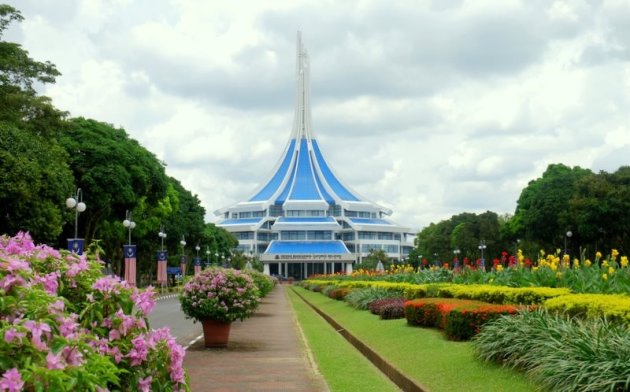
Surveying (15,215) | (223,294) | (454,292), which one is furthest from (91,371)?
(15,215)

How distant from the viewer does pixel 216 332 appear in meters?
14.9

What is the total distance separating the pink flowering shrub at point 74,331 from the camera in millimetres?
2867

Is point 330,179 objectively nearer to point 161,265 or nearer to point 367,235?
point 367,235

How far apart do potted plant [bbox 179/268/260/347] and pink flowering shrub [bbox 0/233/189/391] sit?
961 centimetres

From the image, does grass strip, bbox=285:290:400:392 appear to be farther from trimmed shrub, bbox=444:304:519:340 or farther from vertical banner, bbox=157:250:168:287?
vertical banner, bbox=157:250:168:287

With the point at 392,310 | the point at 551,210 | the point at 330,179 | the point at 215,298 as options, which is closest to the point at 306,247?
the point at 330,179

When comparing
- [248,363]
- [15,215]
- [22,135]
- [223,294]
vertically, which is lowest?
[248,363]

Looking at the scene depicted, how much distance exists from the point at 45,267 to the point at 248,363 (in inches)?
322

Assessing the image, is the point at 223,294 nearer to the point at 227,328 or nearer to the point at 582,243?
the point at 227,328

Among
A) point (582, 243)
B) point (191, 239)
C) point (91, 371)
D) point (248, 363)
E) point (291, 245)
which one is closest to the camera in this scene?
point (91, 371)

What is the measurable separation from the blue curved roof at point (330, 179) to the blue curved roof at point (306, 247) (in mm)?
10745

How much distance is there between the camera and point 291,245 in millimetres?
115562

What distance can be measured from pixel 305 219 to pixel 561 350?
110m

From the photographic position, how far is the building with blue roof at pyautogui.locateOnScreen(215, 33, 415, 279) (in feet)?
378
